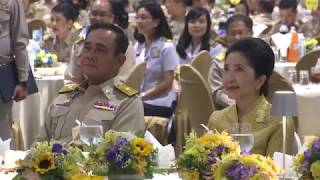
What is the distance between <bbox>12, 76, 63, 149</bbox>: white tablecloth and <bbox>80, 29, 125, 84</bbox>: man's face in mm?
2259

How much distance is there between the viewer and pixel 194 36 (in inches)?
302

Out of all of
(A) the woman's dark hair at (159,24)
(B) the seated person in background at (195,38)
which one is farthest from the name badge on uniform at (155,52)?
(B) the seated person in background at (195,38)

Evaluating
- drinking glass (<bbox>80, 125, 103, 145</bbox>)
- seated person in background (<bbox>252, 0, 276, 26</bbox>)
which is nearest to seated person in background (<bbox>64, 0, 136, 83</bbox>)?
drinking glass (<bbox>80, 125, 103, 145</bbox>)

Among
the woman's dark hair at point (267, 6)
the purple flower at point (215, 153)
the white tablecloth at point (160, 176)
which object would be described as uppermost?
the woman's dark hair at point (267, 6)

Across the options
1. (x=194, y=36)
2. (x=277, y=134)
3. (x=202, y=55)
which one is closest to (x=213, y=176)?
(x=277, y=134)

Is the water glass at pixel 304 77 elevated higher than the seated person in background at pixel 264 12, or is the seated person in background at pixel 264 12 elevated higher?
the seated person in background at pixel 264 12

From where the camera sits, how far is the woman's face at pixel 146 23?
720cm

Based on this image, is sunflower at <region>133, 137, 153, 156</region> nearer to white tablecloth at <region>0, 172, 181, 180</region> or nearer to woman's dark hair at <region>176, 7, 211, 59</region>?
white tablecloth at <region>0, 172, 181, 180</region>

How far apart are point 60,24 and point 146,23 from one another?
1528mm

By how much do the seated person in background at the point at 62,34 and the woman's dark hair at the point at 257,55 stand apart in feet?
13.8

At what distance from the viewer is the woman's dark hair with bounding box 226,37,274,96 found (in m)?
3.78

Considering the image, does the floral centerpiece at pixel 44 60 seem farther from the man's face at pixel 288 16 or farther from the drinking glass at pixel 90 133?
the drinking glass at pixel 90 133

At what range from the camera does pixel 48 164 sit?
274cm

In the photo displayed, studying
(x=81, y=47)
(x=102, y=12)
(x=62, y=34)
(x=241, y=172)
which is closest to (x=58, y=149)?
(x=241, y=172)
